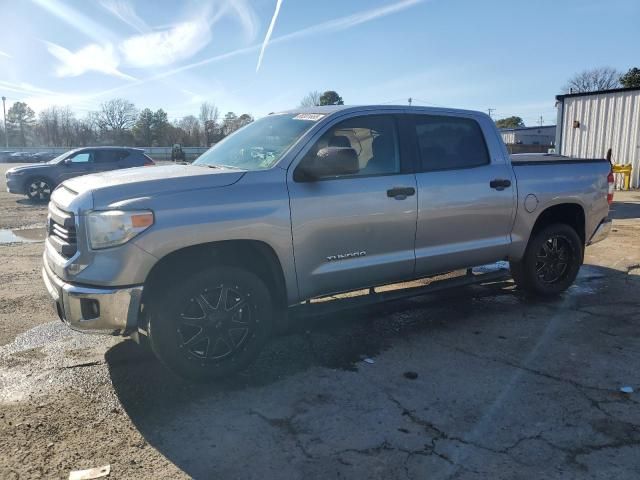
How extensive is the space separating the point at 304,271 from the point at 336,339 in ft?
3.08

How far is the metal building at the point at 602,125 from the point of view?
1744 cm

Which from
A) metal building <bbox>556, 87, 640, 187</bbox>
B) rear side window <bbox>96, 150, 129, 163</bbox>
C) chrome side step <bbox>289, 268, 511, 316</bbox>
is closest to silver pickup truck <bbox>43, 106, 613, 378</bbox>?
chrome side step <bbox>289, 268, 511, 316</bbox>

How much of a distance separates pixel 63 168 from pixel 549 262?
14.3m

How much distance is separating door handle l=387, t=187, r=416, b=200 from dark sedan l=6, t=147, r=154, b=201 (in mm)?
12879

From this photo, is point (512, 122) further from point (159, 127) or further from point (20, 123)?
point (20, 123)

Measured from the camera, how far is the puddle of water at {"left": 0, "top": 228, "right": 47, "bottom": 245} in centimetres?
939

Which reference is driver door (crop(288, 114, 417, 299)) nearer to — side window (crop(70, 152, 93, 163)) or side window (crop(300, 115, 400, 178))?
side window (crop(300, 115, 400, 178))

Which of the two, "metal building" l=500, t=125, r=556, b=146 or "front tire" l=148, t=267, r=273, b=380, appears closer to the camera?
"front tire" l=148, t=267, r=273, b=380

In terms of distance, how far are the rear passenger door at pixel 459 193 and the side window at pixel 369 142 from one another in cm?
22

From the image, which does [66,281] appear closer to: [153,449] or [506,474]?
[153,449]

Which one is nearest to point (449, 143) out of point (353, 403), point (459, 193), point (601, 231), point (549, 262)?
point (459, 193)

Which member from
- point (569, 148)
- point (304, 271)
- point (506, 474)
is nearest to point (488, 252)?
point (304, 271)

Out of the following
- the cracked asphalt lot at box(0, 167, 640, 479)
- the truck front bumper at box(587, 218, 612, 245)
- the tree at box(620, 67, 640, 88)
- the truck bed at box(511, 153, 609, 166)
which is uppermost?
the tree at box(620, 67, 640, 88)

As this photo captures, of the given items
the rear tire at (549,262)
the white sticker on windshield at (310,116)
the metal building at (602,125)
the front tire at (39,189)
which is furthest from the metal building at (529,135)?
the white sticker on windshield at (310,116)
